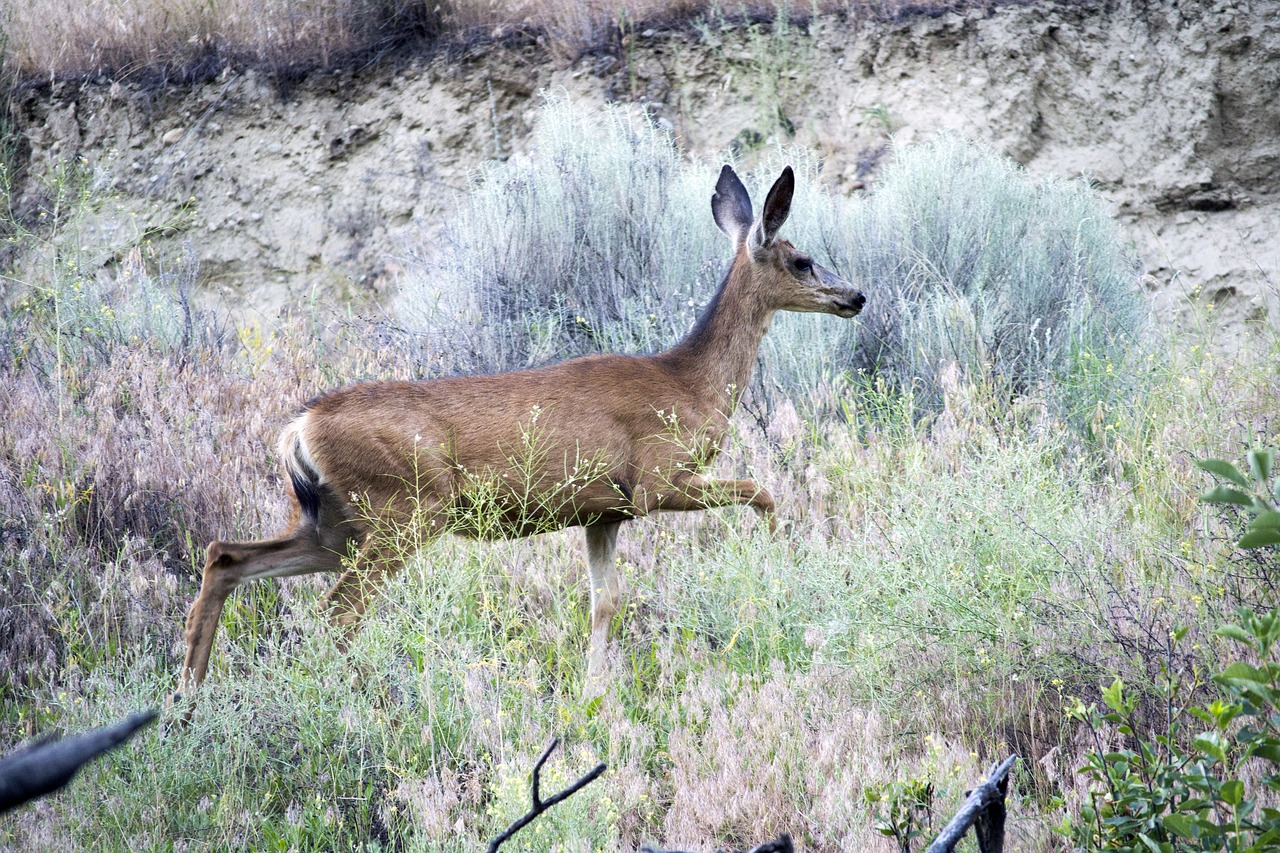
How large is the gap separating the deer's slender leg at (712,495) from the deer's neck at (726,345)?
534mm

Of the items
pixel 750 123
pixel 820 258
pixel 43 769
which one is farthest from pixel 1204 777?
pixel 750 123

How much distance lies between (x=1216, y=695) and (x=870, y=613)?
3.99 feet

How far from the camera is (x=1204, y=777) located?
8.23 ft

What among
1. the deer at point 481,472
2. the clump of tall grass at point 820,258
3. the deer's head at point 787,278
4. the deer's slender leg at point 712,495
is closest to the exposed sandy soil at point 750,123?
the clump of tall grass at point 820,258

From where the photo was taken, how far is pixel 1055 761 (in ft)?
13.1

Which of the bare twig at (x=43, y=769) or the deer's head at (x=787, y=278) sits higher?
the bare twig at (x=43, y=769)

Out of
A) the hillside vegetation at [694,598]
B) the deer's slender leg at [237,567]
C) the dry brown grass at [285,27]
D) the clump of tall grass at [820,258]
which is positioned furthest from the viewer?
the dry brown grass at [285,27]

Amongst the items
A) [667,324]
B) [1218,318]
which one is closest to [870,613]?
[667,324]

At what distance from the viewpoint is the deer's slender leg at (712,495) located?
5.63m

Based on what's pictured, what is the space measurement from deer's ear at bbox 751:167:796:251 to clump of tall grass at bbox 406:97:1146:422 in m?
1.60

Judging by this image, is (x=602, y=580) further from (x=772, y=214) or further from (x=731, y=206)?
(x=731, y=206)

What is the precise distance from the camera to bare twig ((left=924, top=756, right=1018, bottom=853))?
2.16 m

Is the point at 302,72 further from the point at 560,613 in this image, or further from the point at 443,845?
the point at 443,845

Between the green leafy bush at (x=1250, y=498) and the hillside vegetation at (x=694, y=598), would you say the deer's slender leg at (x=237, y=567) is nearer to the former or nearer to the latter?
the hillside vegetation at (x=694, y=598)
